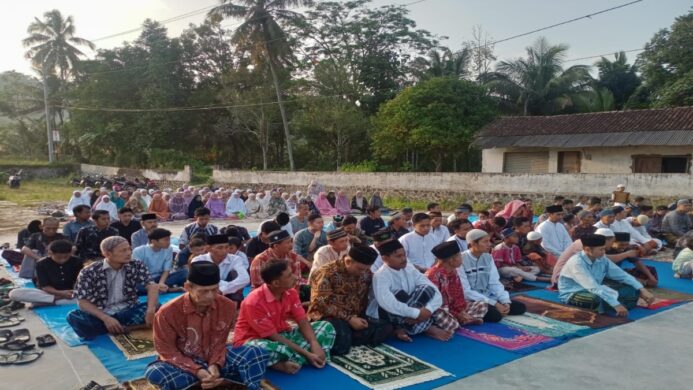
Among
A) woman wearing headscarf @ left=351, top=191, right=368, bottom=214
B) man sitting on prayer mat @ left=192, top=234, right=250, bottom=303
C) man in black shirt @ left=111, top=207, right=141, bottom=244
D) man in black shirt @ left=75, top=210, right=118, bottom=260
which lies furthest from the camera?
woman wearing headscarf @ left=351, top=191, right=368, bottom=214

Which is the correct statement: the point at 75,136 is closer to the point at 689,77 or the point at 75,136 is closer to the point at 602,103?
the point at 602,103

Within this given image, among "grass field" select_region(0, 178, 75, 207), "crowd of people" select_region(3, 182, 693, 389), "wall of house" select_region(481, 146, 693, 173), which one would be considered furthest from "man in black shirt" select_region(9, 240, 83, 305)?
"wall of house" select_region(481, 146, 693, 173)

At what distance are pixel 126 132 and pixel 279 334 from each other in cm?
3163

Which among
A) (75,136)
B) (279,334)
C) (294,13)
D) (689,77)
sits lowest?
(279,334)

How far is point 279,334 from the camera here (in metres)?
3.69

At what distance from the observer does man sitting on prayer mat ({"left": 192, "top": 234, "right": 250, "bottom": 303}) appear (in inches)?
202

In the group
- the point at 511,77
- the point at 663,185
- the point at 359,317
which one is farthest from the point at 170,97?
the point at 359,317

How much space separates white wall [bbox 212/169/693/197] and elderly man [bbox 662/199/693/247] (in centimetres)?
429

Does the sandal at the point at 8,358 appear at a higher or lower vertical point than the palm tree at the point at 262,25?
lower

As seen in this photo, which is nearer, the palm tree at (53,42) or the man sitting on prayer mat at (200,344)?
the man sitting on prayer mat at (200,344)

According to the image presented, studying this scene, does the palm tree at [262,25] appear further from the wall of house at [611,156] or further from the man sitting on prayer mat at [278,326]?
the man sitting on prayer mat at [278,326]

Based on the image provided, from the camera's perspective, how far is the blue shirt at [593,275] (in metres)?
A: 5.07

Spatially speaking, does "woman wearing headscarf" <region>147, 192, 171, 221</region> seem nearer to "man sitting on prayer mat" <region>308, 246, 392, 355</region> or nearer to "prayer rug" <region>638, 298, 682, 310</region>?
"man sitting on prayer mat" <region>308, 246, 392, 355</region>

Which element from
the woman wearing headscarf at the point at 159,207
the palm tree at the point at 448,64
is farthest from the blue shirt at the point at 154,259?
the palm tree at the point at 448,64
